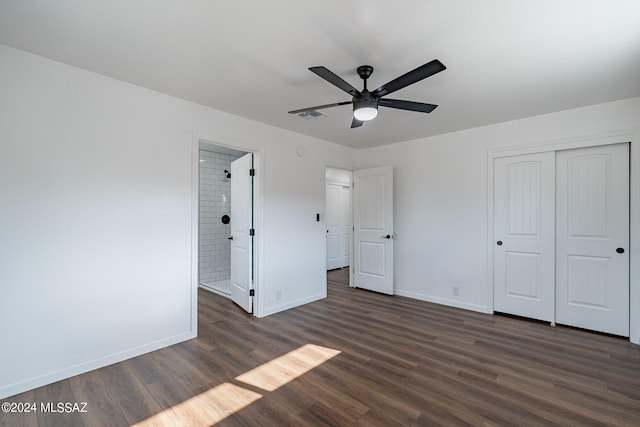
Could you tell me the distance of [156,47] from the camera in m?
2.16

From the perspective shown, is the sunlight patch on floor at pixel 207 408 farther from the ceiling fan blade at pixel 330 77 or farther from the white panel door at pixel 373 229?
the white panel door at pixel 373 229

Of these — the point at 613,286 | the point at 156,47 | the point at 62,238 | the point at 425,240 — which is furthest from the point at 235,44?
the point at 613,286

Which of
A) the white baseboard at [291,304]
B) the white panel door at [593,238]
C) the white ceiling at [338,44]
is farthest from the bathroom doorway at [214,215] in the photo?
the white panel door at [593,238]

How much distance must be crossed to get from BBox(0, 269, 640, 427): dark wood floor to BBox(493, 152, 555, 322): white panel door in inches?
14.6

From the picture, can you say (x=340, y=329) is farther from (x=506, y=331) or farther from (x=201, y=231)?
(x=201, y=231)

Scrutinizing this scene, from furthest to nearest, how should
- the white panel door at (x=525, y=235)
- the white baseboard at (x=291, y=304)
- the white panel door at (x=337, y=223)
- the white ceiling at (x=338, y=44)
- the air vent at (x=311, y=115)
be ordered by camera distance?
the white panel door at (x=337, y=223) < the white baseboard at (x=291, y=304) < the white panel door at (x=525, y=235) < the air vent at (x=311, y=115) < the white ceiling at (x=338, y=44)

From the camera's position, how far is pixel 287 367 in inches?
101

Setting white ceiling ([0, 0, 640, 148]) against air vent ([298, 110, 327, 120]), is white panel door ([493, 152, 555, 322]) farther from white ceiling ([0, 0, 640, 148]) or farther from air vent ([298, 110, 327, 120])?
air vent ([298, 110, 327, 120])

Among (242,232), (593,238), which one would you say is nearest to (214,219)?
(242,232)

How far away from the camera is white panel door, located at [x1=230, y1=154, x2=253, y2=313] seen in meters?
3.95

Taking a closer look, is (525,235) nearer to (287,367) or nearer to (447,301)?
(447,301)

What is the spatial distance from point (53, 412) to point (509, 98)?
4.76m

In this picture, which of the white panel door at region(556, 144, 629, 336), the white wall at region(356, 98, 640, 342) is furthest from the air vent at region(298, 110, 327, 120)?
the white panel door at region(556, 144, 629, 336)

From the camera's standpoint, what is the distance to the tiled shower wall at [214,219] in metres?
5.51
